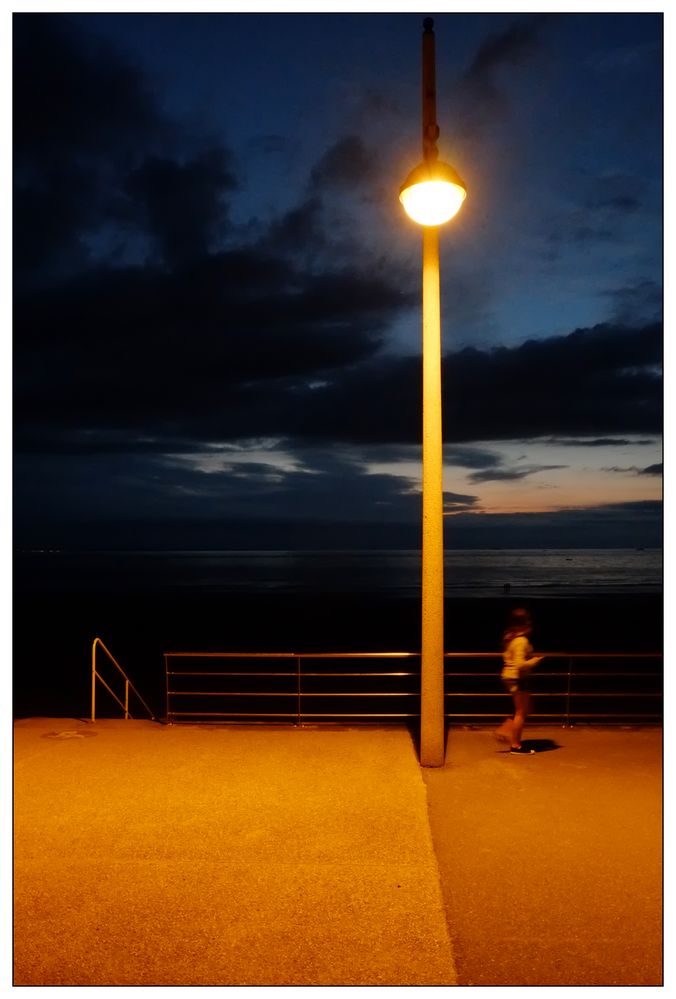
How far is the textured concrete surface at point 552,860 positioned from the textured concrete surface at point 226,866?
0.23 meters

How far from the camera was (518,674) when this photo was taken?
7512 mm

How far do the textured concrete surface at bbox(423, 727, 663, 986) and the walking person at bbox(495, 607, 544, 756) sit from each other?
0.74ft

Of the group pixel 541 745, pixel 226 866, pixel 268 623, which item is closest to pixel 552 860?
pixel 226 866

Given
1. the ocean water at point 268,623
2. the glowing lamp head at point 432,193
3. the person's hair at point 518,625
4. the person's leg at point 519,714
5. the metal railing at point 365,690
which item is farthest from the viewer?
the ocean water at point 268,623

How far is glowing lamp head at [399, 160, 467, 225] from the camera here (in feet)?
20.4

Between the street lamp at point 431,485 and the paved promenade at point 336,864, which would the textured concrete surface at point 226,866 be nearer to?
the paved promenade at point 336,864

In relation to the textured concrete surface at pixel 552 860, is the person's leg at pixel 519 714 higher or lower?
higher

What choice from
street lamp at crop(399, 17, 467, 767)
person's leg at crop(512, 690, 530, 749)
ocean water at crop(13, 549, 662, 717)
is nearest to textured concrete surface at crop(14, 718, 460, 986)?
street lamp at crop(399, 17, 467, 767)

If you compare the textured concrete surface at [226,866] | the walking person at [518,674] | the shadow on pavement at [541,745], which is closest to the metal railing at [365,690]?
the shadow on pavement at [541,745]

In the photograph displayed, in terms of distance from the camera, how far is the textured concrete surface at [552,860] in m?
3.89

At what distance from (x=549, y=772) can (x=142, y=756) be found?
441cm

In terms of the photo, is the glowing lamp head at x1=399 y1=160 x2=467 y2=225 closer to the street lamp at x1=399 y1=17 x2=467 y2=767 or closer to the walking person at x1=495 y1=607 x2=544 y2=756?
the street lamp at x1=399 y1=17 x2=467 y2=767
